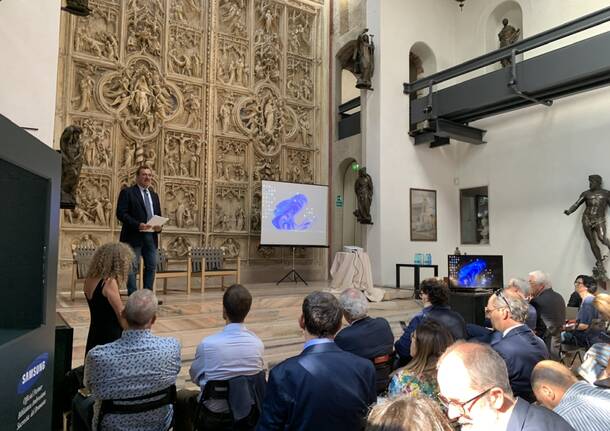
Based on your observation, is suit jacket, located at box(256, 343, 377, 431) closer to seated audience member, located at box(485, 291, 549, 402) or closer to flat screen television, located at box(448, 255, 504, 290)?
seated audience member, located at box(485, 291, 549, 402)

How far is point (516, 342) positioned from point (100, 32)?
820 centimetres

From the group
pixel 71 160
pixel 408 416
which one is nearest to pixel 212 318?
pixel 71 160

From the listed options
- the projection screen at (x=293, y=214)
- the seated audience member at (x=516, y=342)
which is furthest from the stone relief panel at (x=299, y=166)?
the seated audience member at (x=516, y=342)

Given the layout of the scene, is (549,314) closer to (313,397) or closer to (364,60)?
(313,397)

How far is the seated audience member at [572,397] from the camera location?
152 cm

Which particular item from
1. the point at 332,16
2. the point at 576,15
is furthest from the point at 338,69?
the point at 576,15

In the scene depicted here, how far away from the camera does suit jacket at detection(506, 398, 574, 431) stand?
3.61ft

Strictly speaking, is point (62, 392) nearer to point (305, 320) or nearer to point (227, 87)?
point (305, 320)

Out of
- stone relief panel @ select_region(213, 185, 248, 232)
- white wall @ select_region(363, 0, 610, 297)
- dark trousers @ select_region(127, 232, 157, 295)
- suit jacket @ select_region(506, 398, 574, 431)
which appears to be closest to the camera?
suit jacket @ select_region(506, 398, 574, 431)

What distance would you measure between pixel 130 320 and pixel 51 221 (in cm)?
87

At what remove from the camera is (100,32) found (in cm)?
767

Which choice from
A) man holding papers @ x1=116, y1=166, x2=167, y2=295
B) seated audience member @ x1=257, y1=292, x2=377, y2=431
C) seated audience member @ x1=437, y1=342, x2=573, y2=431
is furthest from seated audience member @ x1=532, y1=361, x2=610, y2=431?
man holding papers @ x1=116, y1=166, x2=167, y2=295

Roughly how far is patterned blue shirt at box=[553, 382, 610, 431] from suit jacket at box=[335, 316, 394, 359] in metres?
1.02

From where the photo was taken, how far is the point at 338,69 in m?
10.7
